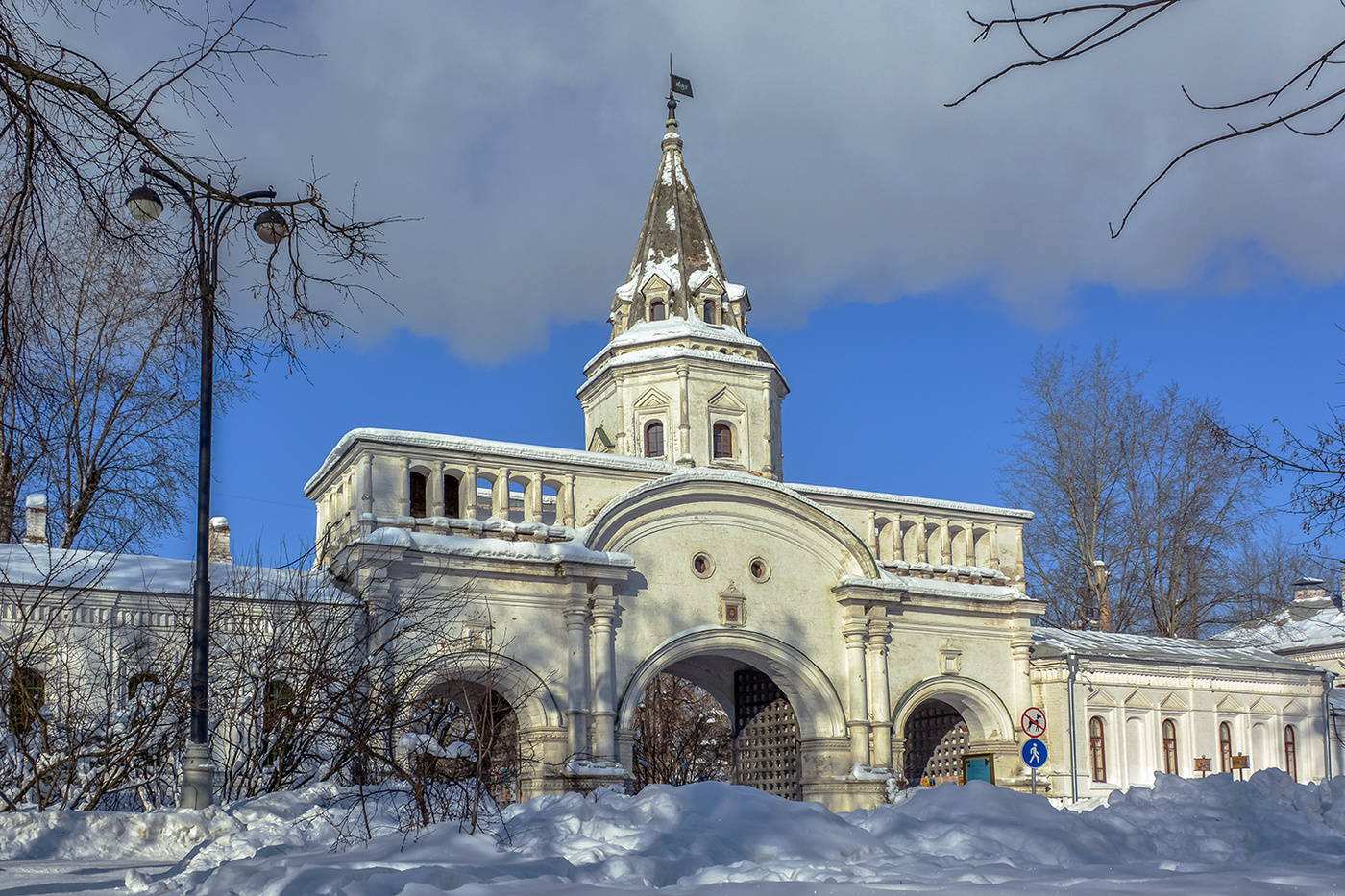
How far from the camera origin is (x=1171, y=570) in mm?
36188

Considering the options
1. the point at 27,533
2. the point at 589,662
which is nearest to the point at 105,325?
the point at 27,533

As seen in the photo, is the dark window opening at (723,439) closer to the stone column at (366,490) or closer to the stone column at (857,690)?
the stone column at (857,690)

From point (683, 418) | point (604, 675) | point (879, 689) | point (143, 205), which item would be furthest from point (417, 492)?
point (143, 205)

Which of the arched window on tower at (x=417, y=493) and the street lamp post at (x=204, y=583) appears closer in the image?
the street lamp post at (x=204, y=583)

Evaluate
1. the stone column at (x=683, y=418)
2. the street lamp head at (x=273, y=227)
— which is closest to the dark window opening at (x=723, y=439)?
the stone column at (x=683, y=418)

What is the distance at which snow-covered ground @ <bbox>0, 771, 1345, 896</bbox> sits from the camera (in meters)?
6.03

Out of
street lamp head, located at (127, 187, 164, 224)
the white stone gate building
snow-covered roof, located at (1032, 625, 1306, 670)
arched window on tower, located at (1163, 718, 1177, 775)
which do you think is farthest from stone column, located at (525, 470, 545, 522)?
street lamp head, located at (127, 187, 164, 224)

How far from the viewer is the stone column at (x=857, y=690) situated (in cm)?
2631

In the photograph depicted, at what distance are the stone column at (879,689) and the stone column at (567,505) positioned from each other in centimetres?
628

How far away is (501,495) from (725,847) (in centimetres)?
1818

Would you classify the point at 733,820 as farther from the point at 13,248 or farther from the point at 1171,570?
the point at 1171,570

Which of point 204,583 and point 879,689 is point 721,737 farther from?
point 204,583

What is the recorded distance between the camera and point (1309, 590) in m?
43.0

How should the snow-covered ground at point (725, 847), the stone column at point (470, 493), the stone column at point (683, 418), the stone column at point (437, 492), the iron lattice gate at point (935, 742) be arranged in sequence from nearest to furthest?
the snow-covered ground at point (725, 847) < the stone column at point (437, 492) < the stone column at point (470, 493) < the stone column at point (683, 418) < the iron lattice gate at point (935, 742)
